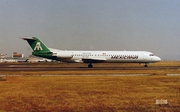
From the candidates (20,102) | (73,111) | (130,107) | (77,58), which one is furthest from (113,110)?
(77,58)

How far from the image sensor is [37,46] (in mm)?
60344

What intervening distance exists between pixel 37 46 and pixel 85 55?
38.0 feet

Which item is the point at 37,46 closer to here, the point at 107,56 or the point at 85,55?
the point at 85,55

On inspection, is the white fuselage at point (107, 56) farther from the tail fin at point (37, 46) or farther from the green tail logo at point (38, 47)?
the tail fin at point (37, 46)

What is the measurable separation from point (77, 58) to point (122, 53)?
1097cm

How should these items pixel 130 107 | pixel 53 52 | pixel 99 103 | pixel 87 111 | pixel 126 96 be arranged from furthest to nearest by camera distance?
A: 1. pixel 53 52
2. pixel 126 96
3. pixel 99 103
4. pixel 130 107
5. pixel 87 111

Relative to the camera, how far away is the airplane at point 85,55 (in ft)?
196

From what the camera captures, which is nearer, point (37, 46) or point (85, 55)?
point (37, 46)

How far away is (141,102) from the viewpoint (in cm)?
1385

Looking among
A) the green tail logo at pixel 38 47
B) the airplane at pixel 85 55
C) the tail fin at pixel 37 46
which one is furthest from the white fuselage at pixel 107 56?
the tail fin at pixel 37 46

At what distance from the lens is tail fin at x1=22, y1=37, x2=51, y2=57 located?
198ft

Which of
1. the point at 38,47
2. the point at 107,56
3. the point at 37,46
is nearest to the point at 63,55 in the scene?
the point at 38,47

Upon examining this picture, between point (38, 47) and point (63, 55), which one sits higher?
point (38, 47)

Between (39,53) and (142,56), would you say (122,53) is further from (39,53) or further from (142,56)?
(39,53)
